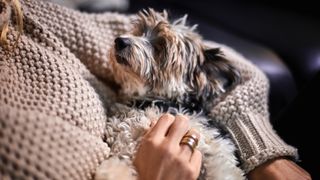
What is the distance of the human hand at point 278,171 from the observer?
1.08 meters

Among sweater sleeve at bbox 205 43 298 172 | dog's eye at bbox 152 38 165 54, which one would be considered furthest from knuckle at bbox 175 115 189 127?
dog's eye at bbox 152 38 165 54

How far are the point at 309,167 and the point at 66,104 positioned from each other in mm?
770

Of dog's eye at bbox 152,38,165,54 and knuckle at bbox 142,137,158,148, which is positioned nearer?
knuckle at bbox 142,137,158,148

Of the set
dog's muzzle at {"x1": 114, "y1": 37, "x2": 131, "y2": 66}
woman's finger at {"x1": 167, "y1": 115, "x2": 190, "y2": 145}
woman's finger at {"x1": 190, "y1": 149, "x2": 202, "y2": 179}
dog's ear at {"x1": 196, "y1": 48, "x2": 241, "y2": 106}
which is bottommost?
woman's finger at {"x1": 190, "y1": 149, "x2": 202, "y2": 179}

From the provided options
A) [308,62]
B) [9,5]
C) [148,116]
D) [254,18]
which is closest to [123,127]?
[148,116]

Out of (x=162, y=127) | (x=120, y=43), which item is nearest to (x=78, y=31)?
(x=120, y=43)

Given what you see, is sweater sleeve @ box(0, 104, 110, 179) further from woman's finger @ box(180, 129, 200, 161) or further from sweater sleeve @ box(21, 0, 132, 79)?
sweater sleeve @ box(21, 0, 132, 79)

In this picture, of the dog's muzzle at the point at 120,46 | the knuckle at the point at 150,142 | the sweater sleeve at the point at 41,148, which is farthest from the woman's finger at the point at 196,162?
the dog's muzzle at the point at 120,46

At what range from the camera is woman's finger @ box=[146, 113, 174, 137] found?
1.01 meters

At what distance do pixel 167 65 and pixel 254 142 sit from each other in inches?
13.6

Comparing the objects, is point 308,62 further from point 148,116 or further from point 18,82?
point 18,82

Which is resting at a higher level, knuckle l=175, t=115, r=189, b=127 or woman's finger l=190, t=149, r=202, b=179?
knuckle l=175, t=115, r=189, b=127

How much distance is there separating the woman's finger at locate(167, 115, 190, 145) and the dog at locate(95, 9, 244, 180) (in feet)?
0.26

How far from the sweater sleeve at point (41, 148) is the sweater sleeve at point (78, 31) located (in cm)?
35
